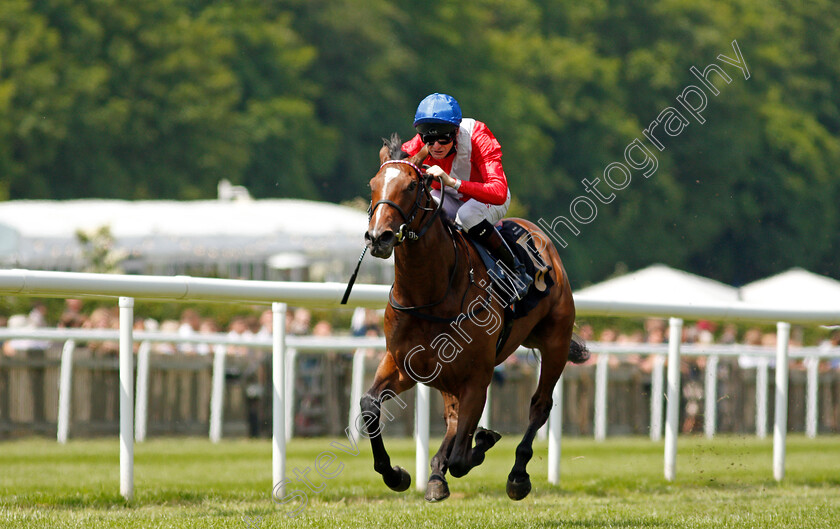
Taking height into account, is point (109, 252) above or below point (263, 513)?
above

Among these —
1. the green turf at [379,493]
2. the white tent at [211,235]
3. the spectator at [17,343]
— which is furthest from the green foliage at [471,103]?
the green turf at [379,493]

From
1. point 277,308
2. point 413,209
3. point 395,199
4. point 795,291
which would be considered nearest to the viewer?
point 395,199

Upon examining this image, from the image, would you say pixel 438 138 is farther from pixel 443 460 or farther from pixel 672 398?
pixel 672 398

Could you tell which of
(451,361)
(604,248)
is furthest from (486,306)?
(604,248)

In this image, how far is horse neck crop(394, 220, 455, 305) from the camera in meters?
6.19

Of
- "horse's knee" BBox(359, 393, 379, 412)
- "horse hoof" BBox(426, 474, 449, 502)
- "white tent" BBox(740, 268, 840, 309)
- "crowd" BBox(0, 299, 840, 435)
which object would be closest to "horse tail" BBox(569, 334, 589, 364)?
"horse's knee" BBox(359, 393, 379, 412)

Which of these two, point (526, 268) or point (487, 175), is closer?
point (487, 175)

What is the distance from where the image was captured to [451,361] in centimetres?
629

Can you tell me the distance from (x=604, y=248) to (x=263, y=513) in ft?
114

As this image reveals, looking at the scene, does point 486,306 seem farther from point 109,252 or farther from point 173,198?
point 173,198

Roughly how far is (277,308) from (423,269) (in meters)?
1.36

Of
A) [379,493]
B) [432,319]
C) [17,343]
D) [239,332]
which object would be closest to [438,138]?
[432,319]

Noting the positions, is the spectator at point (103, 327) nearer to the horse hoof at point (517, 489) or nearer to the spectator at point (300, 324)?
the spectator at point (300, 324)

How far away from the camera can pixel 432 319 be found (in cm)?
625
